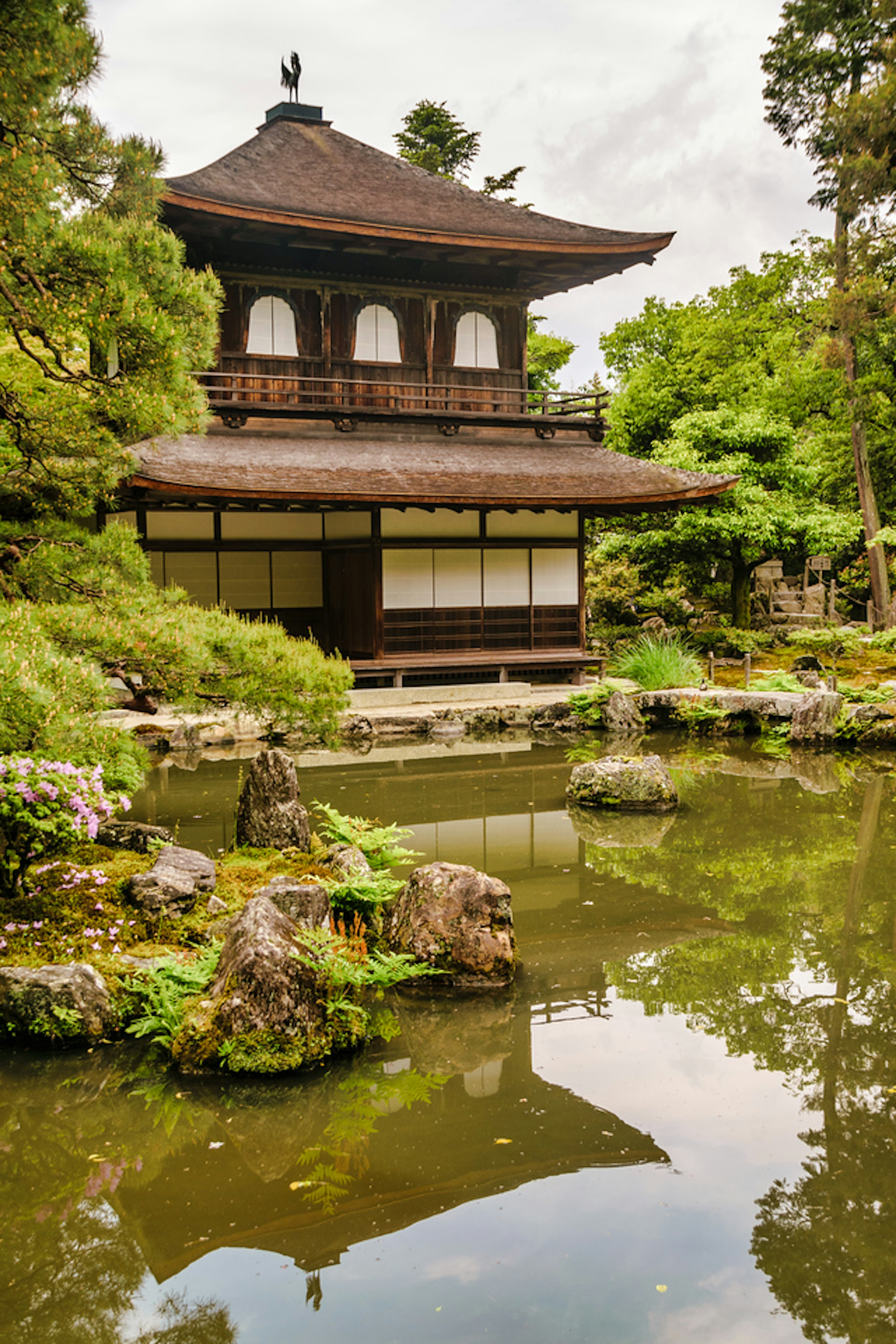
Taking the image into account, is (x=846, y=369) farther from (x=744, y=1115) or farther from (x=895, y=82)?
(x=744, y=1115)

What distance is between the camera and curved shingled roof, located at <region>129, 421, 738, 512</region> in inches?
574

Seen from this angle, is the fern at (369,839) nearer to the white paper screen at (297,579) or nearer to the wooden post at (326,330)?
the white paper screen at (297,579)

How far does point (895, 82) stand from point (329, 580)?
487 inches

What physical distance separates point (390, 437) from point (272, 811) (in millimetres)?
11103

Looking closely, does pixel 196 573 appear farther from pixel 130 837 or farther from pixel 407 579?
pixel 130 837

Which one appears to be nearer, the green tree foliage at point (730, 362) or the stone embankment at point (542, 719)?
the stone embankment at point (542, 719)

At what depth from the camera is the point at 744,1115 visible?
4.10 metres

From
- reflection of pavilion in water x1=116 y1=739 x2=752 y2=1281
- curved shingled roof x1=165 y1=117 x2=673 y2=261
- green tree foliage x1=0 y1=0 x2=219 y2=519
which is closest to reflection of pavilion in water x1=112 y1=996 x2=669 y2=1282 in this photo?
reflection of pavilion in water x1=116 y1=739 x2=752 y2=1281

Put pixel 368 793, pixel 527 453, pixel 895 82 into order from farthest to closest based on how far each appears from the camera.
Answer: pixel 527 453, pixel 895 82, pixel 368 793

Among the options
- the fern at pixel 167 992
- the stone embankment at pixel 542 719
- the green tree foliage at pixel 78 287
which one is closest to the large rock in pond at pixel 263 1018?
the fern at pixel 167 992

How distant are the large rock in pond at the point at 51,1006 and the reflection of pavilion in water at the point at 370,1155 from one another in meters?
0.68

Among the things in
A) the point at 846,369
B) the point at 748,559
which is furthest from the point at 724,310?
the point at 748,559

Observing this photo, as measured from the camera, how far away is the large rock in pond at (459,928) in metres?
5.48

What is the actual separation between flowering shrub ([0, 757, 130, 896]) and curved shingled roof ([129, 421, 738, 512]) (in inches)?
342
